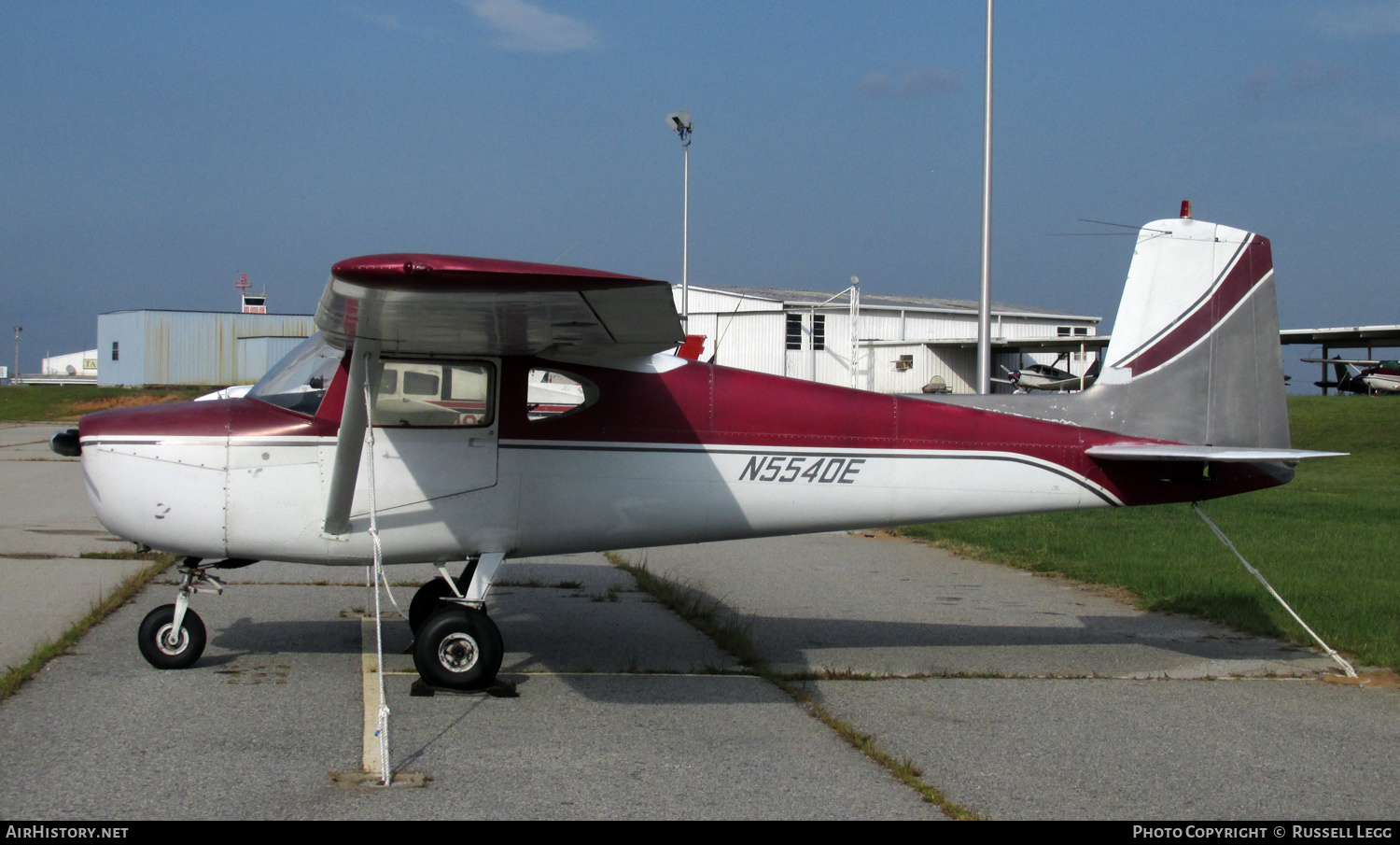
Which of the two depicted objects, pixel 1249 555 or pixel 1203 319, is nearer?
pixel 1203 319

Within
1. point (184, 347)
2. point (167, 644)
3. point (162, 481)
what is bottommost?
point (167, 644)

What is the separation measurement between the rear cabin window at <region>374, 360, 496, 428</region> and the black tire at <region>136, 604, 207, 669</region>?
1.63 metres

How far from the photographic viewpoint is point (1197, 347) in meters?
7.01

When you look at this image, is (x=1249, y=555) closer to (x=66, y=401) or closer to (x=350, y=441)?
(x=350, y=441)

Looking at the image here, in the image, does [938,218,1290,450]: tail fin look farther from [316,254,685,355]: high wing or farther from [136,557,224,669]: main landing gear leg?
[136,557,224,669]: main landing gear leg

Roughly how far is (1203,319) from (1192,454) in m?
1.18

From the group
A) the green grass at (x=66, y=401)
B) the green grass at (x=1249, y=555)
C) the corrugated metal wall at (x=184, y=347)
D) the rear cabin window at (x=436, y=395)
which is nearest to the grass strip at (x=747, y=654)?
the rear cabin window at (x=436, y=395)

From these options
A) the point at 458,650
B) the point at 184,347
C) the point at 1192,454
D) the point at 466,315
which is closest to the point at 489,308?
the point at 466,315

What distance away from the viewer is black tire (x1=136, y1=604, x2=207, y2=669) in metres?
6.09

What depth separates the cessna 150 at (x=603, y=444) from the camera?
5820 millimetres

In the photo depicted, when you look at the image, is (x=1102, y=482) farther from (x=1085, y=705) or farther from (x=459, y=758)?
(x=459, y=758)

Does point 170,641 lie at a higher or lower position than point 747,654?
higher

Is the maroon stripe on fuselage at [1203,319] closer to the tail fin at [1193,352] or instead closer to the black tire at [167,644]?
the tail fin at [1193,352]

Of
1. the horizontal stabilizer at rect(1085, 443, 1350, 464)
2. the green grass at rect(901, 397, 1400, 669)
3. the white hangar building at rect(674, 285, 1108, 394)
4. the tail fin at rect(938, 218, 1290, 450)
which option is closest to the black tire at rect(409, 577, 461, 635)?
the tail fin at rect(938, 218, 1290, 450)
